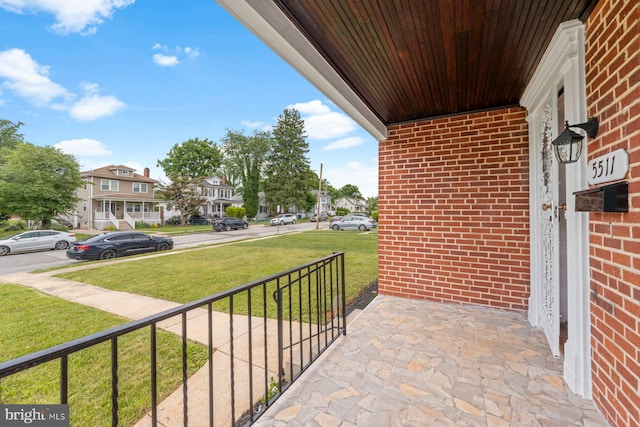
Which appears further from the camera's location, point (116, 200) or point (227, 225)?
point (116, 200)

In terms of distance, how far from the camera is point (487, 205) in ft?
9.81

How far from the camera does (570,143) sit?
1.51m

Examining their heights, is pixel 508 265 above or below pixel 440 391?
above

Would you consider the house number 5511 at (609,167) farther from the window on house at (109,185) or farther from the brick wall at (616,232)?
the window on house at (109,185)

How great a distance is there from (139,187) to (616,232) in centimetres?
2596

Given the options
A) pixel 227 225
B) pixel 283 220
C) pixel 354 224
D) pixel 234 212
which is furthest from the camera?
pixel 234 212

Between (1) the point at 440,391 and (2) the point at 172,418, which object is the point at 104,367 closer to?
(2) the point at 172,418

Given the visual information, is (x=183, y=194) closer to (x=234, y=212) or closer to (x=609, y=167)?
(x=234, y=212)

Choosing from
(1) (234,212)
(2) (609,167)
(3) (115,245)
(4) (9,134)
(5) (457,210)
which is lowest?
(3) (115,245)

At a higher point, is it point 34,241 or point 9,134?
point 9,134

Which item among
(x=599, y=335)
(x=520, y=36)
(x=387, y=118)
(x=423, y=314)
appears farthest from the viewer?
(x=387, y=118)

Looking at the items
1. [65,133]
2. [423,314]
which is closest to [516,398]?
[423,314]

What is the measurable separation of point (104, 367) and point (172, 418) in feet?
3.86

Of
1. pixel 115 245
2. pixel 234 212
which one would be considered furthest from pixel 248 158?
pixel 115 245
